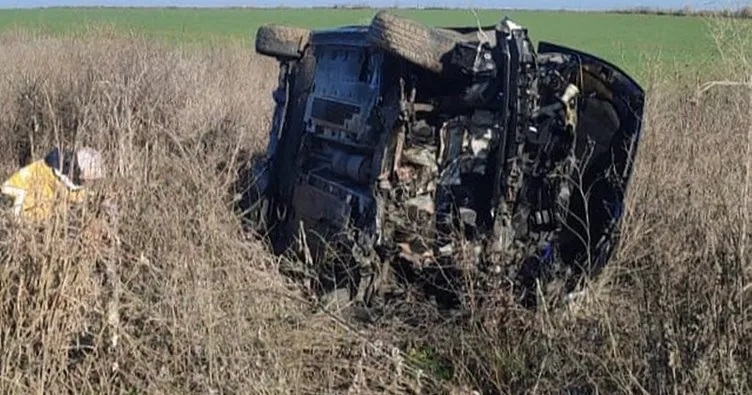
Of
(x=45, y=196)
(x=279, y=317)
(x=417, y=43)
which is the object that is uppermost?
(x=417, y=43)

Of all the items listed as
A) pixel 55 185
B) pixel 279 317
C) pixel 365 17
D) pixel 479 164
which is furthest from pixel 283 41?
pixel 365 17

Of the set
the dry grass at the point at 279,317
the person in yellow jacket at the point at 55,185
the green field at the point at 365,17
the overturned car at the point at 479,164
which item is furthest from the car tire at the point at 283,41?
the green field at the point at 365,17

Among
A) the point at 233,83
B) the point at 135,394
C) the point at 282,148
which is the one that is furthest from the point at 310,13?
the point at 135,394

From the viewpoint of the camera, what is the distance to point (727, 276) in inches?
171

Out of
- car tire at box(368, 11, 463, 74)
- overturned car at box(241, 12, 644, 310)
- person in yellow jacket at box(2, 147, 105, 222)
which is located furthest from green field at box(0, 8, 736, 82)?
person in yellow jacket at box(2, 147, 105, 222)

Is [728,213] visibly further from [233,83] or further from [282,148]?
[233,83]

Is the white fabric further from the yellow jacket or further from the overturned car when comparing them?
the overturned car

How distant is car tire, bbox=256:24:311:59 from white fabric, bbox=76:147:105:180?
2561mm

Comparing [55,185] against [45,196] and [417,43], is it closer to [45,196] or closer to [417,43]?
[45,196]

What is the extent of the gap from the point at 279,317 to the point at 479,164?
5.21 feet

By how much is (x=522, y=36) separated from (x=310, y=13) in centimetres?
4741

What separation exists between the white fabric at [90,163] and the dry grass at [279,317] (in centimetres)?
8

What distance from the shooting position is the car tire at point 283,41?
8.14 meters

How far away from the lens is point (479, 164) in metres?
6.28
